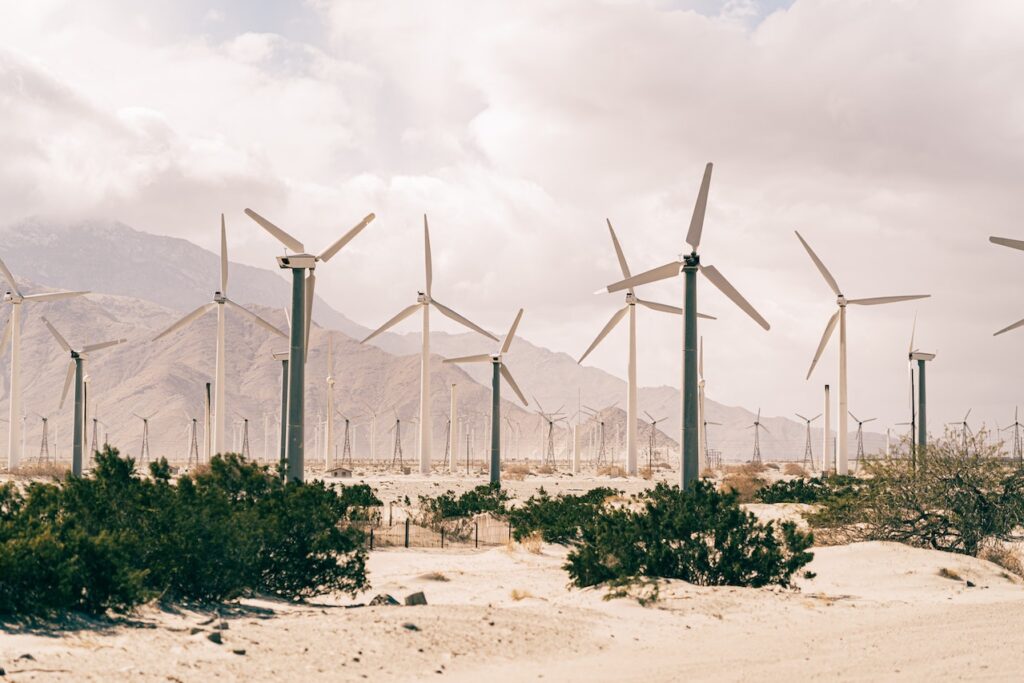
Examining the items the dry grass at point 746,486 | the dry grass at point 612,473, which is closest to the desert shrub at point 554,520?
the dry grass at point 746,486

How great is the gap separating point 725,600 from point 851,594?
17.2 ft

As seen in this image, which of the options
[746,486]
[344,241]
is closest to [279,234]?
[344,241]

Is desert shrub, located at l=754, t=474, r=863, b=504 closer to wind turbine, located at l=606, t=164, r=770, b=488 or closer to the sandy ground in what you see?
wind turbine, located at l=606, t=164, r=770, b=488

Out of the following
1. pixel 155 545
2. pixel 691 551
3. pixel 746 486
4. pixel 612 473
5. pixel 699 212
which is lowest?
pixel 612 473

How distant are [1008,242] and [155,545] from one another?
50526 mm

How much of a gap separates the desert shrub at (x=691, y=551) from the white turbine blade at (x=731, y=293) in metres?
14.3

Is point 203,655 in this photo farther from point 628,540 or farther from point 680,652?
Answer: point 628,540

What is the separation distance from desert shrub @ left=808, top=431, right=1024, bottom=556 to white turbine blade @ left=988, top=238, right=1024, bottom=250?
25679 millimetres

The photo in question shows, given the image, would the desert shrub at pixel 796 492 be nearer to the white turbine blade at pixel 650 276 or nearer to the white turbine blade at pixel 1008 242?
the white turbine blade at pixel 1008 242

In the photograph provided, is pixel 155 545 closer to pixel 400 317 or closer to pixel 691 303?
pixel 691 303

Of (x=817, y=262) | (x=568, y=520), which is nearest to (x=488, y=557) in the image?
(x=568, y=520)

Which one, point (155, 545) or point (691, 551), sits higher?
point (155, 545)

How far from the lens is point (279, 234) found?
4147 cm

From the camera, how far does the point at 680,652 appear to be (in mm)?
17375
